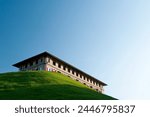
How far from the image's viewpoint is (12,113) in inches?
600

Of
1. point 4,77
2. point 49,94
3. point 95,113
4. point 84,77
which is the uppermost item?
point 84,77

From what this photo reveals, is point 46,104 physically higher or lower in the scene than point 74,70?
lower

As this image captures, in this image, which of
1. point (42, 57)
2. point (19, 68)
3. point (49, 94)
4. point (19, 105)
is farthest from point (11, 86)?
point (19, 68)

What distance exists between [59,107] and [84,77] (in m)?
103

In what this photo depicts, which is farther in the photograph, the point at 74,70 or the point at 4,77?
the point at 74,70

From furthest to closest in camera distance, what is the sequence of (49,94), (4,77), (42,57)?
(42,57) → (4,77) → (49,94)

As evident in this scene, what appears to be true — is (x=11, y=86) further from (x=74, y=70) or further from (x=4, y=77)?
(x=74, y=70)

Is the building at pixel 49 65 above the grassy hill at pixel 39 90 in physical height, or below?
above

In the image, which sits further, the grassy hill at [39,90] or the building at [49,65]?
the building at [49,65]

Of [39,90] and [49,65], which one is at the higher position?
[49,65]

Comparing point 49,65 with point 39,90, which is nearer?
point 39,90

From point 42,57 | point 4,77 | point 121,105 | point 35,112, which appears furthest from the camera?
point 42,57

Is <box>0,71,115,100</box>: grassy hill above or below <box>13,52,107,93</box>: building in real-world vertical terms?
below

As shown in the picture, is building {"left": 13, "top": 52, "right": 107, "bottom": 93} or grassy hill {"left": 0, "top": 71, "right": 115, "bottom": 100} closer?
grassy hill {"left": 0, "top": 71, "right": 115, "bottom": 100}
